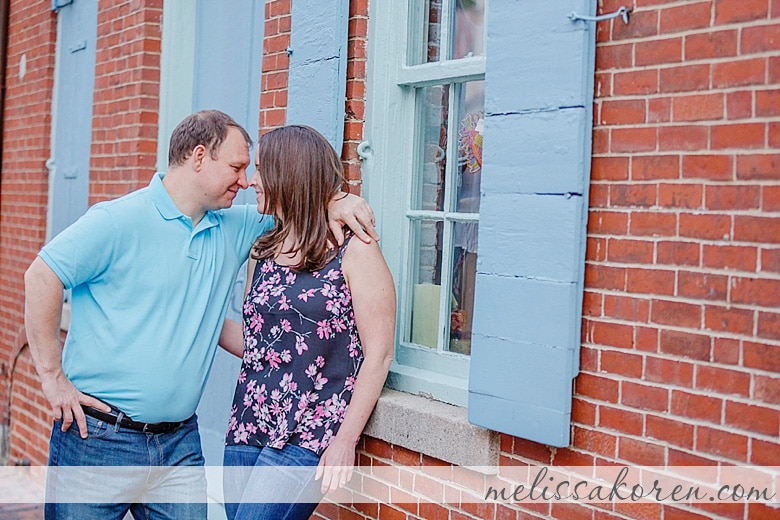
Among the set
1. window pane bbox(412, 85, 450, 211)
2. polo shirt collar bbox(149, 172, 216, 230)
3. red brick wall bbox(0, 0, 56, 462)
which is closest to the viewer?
polo shirt collar bbox(149, 172, 216, 230)

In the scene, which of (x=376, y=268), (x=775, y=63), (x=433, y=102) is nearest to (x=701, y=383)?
(x=775, y=63)

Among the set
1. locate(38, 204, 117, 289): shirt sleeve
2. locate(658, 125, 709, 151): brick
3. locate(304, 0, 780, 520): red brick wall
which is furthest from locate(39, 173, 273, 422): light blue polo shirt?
locate(658, 125, 709, 151): brick

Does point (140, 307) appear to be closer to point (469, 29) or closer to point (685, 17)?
point (469, 29)

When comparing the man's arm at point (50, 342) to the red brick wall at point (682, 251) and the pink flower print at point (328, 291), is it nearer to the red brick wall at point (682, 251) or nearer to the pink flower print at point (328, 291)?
the pink flower print at point (328, 291)

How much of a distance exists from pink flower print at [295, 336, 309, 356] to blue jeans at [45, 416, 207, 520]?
677mm

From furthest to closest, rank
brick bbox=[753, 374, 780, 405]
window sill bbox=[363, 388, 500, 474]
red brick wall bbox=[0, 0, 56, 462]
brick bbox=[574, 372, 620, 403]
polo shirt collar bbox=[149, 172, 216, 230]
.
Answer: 1. red brick wall bbox=[0, 0, 56, 462]
2. polo shirt collar bbox=[149, 172, 216, 230]
3. window sill bbox=[363, 388, 500, 474]
4. brick bbox=[574, 372, 620, 403]
5. brick bbox=[753, 374, 780, 405]

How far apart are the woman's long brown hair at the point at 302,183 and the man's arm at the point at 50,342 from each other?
82cm

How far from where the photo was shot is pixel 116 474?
142 inches

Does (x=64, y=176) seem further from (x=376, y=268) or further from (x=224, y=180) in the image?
(x=376, y=268)

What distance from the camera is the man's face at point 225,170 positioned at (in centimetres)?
369

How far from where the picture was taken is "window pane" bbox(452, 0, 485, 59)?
3.70m

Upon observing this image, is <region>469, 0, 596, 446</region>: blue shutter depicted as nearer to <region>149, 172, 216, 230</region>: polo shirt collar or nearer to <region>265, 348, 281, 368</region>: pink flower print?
<region>265, 348, 281, 368</region>: pink flower print

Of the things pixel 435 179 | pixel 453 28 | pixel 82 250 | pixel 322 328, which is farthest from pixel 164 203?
pixel 453 28
